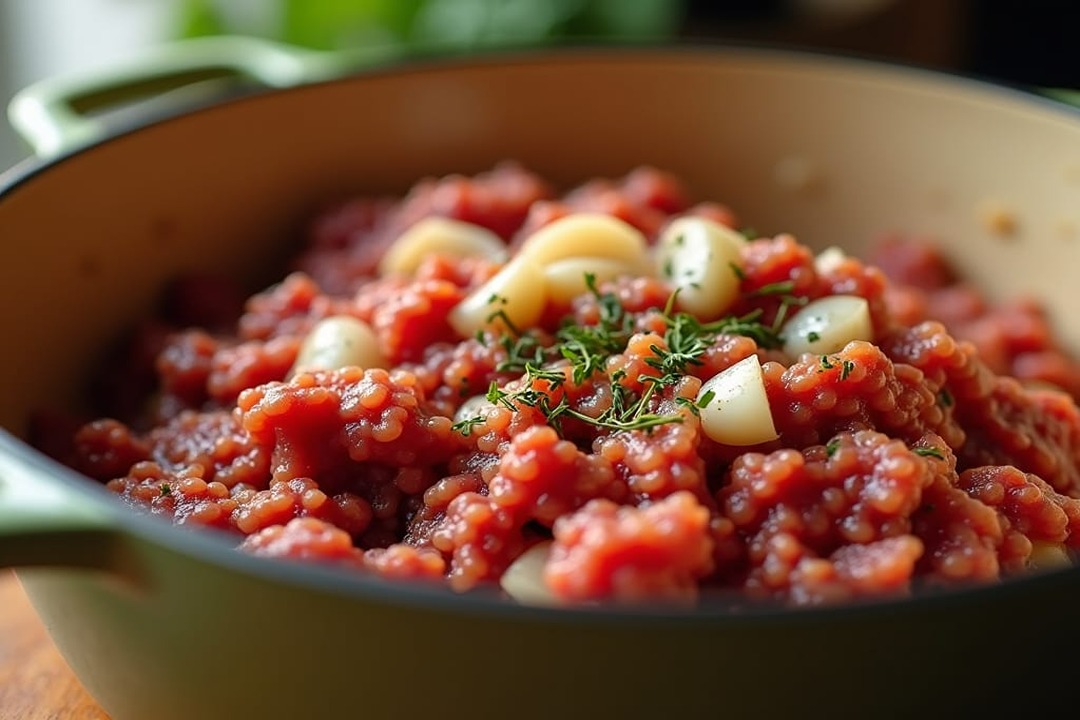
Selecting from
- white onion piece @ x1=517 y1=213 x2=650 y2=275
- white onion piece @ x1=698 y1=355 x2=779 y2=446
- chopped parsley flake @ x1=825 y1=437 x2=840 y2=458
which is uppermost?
white onion piece @ x1=517 y1=213 x2=650 y2=275

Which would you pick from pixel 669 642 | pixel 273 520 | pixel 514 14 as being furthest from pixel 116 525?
pixel 514 14

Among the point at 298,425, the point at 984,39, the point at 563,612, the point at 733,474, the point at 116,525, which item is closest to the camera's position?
the point at 563,612

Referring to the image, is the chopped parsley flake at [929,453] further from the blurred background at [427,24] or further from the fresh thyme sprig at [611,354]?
the blurred background at [427,24]

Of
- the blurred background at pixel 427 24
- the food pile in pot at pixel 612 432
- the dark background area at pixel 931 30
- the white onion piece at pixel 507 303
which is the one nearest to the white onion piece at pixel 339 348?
the food pile in pot at pixel 612 432

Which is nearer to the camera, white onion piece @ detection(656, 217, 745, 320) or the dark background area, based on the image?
white onion piece @ detection(656, 217, 745, 320)

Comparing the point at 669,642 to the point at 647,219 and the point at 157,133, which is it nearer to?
the point at 647,219

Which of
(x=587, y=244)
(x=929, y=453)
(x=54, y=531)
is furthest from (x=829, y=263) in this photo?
(x=54, y=531)

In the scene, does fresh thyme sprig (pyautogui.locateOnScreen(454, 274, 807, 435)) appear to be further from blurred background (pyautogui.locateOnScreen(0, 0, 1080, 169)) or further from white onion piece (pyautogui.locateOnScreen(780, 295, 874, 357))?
blurred background (pyautogui.locateOnScreen(0, 0, 1080, 169))

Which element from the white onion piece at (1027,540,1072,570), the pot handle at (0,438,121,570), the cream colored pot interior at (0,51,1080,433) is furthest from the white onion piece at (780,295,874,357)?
the pot handle at (0,438,121,570)
